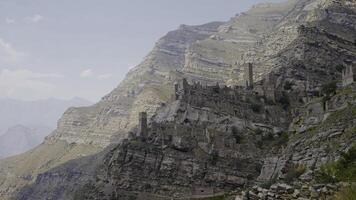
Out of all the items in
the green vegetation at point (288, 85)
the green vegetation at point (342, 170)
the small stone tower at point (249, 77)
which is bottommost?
the green vegetation at point (288, 85)

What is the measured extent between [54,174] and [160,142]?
11747 centimetres

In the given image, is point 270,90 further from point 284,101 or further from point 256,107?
point 256,107

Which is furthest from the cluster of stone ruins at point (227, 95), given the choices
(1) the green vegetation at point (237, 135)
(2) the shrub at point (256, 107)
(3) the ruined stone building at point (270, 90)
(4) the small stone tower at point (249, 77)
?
(1) the green vegetation at point (237, 135)

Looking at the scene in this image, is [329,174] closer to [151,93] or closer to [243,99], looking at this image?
[243,99]

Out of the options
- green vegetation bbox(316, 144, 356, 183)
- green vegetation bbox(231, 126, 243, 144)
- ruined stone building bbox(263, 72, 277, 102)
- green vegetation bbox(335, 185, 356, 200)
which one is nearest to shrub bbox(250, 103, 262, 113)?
ruined stone building bbox(263, 72, 277, 102)

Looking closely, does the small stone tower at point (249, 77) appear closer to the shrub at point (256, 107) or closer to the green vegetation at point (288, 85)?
the green vegetation at point (288, 85)

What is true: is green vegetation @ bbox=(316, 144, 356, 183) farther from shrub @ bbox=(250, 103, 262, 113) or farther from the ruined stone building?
the ruined stone building

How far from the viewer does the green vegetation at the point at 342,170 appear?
2529 centimetres

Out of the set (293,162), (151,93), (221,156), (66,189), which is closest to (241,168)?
(221,156)

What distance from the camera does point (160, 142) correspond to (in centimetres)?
7925

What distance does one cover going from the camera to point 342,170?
2936 cm

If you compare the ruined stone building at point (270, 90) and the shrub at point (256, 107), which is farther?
the ruined stone building at point (270, 90)

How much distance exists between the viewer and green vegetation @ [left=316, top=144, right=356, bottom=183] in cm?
2529

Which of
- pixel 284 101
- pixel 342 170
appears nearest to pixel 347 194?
pixel 342 170
